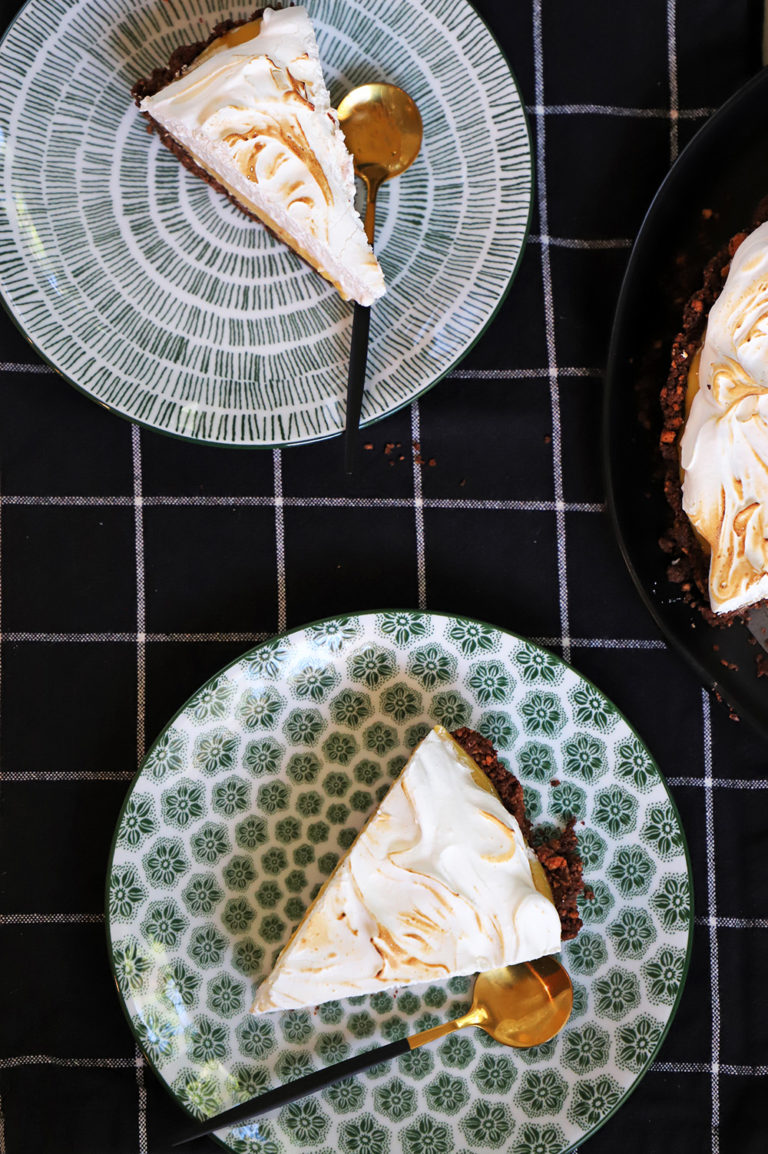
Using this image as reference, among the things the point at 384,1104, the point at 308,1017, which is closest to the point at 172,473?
the point at 308,1017

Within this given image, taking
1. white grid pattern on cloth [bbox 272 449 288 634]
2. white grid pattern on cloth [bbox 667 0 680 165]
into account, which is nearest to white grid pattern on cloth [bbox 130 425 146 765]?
white grid pattern on cloth [bbox 272 449 288 634]

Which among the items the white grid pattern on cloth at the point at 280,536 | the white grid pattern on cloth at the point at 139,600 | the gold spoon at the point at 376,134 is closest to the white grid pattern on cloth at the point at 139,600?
the white grid pattern on cloth at the point at 139,600

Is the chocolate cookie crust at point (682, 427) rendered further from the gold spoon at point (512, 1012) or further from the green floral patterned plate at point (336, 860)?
the gold spoon at point (512, 1012)

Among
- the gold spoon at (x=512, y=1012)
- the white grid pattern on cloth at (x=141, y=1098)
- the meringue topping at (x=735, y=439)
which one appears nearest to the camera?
the meringue topping at (x=735, y=439)

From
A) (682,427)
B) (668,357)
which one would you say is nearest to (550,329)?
(668,357)

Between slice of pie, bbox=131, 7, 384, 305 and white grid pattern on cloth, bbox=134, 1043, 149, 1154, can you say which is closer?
slice of pie, bbox=131, 7, 384, 305

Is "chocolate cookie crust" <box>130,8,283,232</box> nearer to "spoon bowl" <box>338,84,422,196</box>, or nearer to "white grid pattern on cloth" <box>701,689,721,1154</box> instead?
"spoon bowl" <box>338,84,422,196</box>
